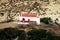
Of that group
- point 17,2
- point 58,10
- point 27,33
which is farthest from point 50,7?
point 27,33

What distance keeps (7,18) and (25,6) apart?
4.73ft

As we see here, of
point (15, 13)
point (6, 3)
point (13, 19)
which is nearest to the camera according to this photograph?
point (13, 19)

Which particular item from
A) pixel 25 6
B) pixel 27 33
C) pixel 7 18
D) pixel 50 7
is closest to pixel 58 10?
pixel 50 7

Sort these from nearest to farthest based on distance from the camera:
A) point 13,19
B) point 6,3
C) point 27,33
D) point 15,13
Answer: point 27,33
point 13,19
point 15,13
point 6,3

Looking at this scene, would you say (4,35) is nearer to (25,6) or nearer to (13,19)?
(13,19)

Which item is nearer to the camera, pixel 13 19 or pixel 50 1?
pixel 13 19

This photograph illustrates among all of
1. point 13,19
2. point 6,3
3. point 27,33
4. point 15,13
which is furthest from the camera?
point 6,3

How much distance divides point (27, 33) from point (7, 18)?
3752 mm

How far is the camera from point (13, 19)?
1056 cm

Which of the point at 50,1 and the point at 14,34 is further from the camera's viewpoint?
the point at 50,1

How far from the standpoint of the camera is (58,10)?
38.0ft

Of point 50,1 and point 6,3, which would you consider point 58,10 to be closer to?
point 50,1

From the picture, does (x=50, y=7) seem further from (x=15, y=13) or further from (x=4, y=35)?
(x=4, y=35)

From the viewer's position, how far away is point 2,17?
35.9ft
